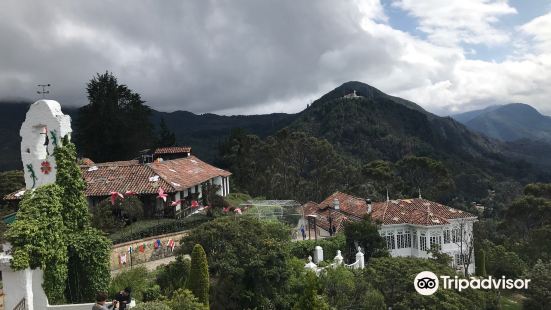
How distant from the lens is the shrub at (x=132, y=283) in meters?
14.2

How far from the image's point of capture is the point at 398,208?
3381 cm

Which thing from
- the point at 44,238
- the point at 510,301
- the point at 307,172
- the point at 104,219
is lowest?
the point at 510,301

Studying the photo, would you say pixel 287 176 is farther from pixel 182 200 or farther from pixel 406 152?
pixel 406 152

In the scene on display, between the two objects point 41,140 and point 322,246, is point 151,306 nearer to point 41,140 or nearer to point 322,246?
point 41,140

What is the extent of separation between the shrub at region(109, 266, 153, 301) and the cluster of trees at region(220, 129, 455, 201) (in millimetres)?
34716

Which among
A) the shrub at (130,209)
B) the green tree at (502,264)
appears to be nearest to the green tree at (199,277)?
the shrub at (130,209)

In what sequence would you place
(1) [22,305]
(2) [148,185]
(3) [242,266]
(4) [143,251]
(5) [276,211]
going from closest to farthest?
1. (1) [22,305]
2. (3) [242,266]
3. (4) [143,251]
4. (2) [148,185]
5. (5) [276,211]

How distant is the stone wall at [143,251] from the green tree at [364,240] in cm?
999

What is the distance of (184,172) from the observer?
1286 inches

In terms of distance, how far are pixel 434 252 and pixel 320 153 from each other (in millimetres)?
27325

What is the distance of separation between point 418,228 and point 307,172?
24.1 meters

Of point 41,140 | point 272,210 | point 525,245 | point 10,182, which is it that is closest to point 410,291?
point 272,210

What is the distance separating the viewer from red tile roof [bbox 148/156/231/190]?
2859 cm

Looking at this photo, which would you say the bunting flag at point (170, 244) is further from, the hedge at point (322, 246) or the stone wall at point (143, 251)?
the hedge at point (322, 246)
